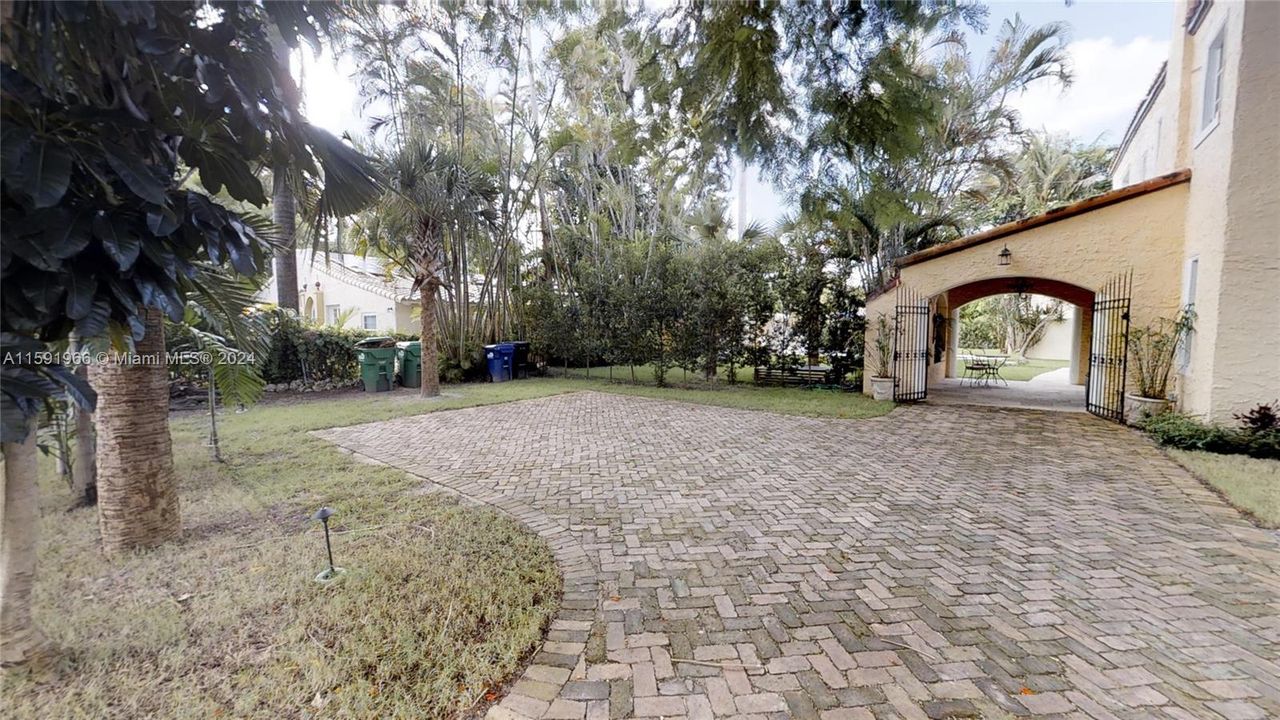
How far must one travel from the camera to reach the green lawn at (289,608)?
2143 millimetres

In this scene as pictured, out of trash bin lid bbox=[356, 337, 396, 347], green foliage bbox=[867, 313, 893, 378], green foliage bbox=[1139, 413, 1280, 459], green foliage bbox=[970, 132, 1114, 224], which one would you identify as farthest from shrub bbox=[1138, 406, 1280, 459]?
green foliage bbox=[970, 132, 1114, 224]

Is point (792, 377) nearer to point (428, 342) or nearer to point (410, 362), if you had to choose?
point (428, 342)

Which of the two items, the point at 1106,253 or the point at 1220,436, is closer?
the point at 1220,436

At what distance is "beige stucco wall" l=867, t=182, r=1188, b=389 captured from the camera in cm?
777

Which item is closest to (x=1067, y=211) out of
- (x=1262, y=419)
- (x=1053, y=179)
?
(x=1262, y=419)

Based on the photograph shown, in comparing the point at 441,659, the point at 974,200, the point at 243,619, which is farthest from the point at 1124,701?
the point at 974,200

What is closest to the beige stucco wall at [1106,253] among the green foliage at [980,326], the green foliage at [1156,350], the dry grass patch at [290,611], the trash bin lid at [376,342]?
the green foliage at [1156,350]

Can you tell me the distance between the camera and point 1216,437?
6180mm

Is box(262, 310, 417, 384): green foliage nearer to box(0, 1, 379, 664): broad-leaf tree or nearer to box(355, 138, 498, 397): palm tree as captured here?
box(355, 138, 498, 397): palm tree

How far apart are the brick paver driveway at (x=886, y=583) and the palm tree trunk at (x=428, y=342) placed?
4787 millimetres

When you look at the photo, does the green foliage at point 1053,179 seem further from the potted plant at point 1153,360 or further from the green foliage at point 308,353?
the green foliage at point 308,353

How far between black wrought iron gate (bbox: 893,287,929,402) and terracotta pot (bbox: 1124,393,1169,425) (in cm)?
326

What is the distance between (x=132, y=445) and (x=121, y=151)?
2.68m

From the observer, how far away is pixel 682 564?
133 inches
